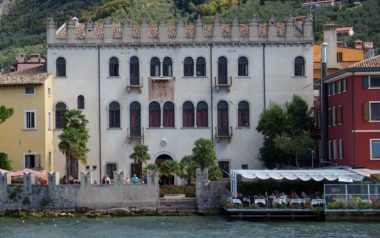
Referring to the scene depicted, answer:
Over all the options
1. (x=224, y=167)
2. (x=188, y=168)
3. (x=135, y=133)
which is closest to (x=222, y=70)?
(x=224, y=167)

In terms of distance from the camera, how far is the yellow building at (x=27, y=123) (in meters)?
79.6

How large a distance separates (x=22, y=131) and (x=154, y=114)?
30.4ft

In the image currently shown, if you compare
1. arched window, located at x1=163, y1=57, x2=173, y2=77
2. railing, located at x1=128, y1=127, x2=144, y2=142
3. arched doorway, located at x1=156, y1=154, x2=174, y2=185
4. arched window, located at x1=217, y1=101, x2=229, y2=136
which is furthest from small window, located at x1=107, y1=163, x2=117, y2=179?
arched window, located at x1=217, y1=101, x2=229, y2=136

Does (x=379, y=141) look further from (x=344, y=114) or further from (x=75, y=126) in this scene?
(x=75, y=126)

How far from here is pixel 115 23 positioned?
274ft

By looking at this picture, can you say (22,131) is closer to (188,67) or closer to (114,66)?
(114,66)

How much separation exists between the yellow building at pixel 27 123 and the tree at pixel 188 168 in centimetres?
972

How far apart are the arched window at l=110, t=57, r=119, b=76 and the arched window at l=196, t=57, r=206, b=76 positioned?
5.61 meters

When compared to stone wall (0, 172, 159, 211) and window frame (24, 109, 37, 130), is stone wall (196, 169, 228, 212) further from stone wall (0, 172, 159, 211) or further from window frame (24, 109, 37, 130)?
window frame (24, 109, 37, 130)

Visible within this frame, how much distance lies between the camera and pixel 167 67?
3226 inches

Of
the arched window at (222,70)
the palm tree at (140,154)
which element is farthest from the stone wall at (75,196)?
the arched window at (222,70)

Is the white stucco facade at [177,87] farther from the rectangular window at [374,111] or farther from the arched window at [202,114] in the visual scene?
the rectangular window at [374,111]

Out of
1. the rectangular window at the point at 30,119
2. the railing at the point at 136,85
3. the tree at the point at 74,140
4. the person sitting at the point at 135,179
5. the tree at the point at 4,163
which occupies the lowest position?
the person sitting at the point at 135,179

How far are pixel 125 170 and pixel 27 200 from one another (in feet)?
37.3
